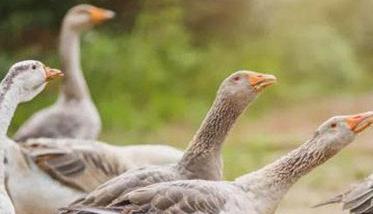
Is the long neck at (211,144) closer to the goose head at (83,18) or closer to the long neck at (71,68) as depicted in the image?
the long neck at (71,68)

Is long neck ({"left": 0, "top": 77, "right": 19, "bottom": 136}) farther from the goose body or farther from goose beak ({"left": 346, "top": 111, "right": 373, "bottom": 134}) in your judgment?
the goose body

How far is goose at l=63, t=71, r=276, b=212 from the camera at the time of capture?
5637 mm

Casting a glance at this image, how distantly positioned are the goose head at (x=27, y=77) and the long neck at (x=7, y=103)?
0.04 feet

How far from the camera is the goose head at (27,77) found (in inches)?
202

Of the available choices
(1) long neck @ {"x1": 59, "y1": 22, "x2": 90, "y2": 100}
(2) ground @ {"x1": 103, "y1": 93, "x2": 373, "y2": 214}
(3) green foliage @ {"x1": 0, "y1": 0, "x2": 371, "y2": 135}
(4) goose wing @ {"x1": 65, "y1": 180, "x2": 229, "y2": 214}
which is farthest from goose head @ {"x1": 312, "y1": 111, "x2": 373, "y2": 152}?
(3) green foliage @ {"x1": 0, "y1": 0, "x2": 371, "y2": 135}

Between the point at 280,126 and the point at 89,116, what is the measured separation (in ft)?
11.3

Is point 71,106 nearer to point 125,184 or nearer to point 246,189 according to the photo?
point 125,184

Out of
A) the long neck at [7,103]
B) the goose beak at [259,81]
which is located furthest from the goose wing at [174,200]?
the goose beak at [259,81]

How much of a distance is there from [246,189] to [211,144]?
29.3 inches

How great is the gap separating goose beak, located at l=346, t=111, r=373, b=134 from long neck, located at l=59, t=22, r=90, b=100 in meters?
4.40

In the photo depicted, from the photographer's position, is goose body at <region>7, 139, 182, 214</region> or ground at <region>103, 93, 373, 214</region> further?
ground at <region>103, 93, 373, 214</region>

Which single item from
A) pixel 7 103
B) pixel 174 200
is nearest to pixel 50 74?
pixel 7 103

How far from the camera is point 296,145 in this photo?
11195 mm

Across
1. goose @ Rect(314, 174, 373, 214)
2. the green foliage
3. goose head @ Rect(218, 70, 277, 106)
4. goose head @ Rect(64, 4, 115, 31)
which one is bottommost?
goose @ Rect(314, 174, 373, 214)
